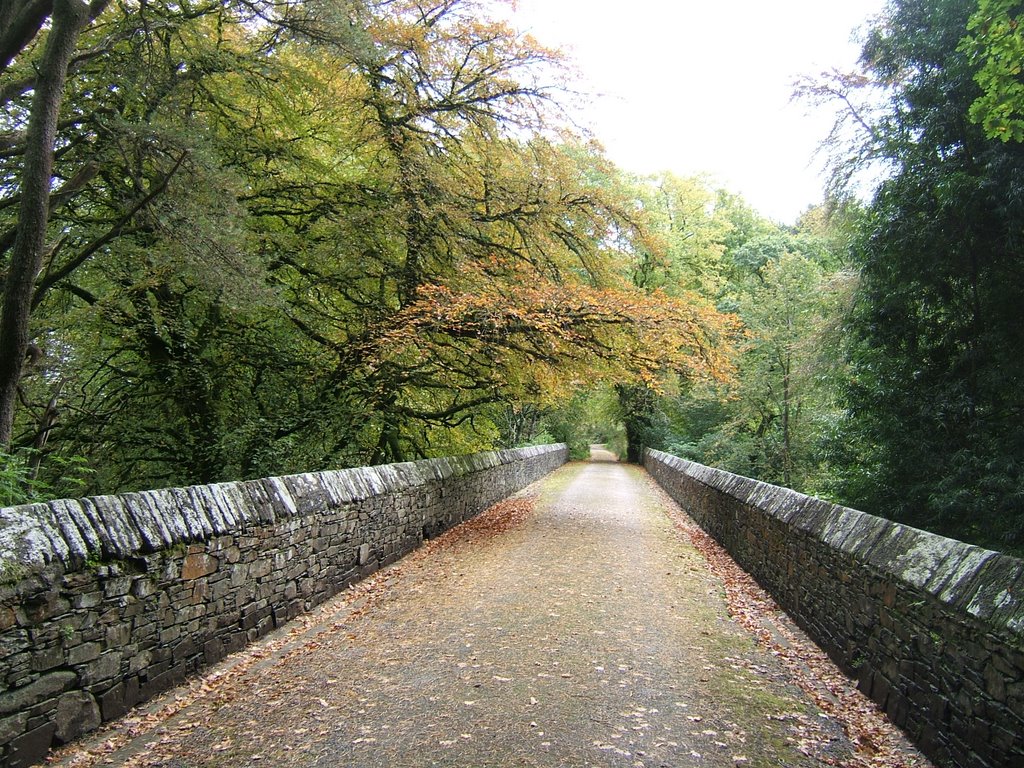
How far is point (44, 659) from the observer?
10.8ft

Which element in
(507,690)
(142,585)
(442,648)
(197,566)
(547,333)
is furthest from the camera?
(547,333)

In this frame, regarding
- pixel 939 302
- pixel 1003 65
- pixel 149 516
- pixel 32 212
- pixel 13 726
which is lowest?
pixel 13 726

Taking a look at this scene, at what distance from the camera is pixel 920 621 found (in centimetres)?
377

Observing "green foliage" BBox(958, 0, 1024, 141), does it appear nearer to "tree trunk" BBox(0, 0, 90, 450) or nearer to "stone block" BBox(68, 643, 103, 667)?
"stone block" BBox(68, 643, 103, 667)

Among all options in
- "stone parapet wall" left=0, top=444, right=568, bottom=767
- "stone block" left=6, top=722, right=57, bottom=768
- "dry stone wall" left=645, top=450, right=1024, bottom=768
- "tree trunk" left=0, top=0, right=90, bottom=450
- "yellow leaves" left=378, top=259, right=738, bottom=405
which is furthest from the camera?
"yellow leaves" left=378, top=259, right=738, bottom=405

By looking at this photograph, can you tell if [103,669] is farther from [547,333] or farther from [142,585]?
[547,333]

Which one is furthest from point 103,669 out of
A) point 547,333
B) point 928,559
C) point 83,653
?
point 547,333

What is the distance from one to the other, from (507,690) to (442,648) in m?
1.02

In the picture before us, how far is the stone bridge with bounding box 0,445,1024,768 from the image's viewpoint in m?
3.29

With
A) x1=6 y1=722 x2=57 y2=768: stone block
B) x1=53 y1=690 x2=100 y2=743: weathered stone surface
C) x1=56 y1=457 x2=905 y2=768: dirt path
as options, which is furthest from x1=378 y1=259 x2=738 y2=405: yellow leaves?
x1=6 y1=722 x2=57 y2=768: stone block

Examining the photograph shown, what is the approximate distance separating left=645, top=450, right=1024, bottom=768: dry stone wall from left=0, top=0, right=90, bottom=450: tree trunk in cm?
719

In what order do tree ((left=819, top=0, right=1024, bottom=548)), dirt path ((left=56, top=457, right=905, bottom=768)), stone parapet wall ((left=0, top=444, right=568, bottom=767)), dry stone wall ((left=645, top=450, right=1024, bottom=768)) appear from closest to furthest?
dry stone wall ((left=645, top=450, right=1024, bottom=768)) < stone parapet wall ((left=0, top=444, right=568, bottom=767)) < dirt path ((left=56, top=457, right=905, bottom=768)) < tree ((left=819, top=0, right=1024, bottom=548))

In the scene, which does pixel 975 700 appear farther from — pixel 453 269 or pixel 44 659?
pixel 453 269

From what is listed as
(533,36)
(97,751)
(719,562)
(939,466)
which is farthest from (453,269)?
(97,751)
